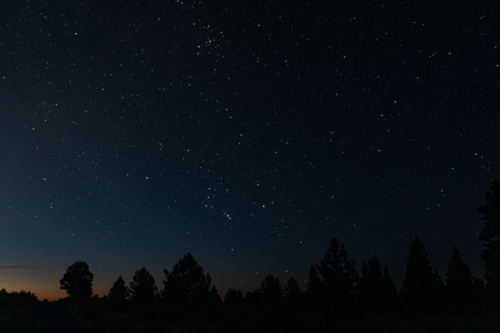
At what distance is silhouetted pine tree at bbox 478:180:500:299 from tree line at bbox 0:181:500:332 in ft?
0.25

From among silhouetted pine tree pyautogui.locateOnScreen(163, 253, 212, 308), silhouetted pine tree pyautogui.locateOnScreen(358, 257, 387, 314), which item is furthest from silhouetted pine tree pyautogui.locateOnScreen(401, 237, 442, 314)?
silhouetted pine tree pyautogui.locateOnScreen(163, 253, 212, 308)

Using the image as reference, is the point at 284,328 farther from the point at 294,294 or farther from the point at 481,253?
the point at 294,294

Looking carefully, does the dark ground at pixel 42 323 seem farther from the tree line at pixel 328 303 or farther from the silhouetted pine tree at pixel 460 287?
the silhouetted pine tree at pixel 460 287

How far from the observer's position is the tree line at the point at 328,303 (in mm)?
16719

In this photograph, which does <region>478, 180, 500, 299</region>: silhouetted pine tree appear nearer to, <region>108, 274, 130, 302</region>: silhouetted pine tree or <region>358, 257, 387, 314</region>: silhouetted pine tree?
<region>358, 257, 387, 314</region>: silhouetted pine tree

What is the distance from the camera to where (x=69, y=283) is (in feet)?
171

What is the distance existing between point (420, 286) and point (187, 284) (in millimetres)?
30870

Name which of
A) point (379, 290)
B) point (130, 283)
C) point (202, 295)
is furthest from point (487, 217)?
point (130, 283)

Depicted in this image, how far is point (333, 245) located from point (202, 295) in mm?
20788

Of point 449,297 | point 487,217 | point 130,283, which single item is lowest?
point 449,297

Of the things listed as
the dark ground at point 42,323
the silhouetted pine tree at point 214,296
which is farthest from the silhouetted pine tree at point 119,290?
the dark ground at point 42,323

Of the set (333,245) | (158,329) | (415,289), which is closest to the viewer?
(158,329)

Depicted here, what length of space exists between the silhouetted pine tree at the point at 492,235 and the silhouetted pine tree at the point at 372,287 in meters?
13.4

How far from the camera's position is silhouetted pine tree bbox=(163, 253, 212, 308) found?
38.1 m
